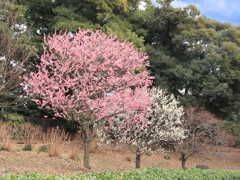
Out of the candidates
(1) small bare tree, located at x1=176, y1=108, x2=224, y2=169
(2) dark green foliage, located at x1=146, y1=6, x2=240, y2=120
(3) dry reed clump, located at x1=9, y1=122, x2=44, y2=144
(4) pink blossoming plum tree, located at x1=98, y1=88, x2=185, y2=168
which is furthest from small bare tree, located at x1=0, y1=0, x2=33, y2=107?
(2) dark green foliage, located at x1=146, y1=6, x2=240, y2=120

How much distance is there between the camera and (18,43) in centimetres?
1164

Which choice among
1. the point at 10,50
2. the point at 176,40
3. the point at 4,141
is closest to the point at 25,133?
the point at 4,141

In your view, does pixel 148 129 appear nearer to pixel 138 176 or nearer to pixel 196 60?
pixel 138 176

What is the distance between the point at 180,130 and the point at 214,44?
1049cm

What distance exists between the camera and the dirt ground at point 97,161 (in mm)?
8867

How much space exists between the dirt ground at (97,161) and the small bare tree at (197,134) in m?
1.26

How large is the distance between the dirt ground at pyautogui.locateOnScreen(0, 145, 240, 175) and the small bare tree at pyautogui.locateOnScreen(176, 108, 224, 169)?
4.12 ft

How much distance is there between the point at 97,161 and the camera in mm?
13570

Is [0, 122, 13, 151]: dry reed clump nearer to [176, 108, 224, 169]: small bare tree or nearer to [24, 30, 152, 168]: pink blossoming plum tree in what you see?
[24, 30, 152, 168]: pink blossoming plum tree

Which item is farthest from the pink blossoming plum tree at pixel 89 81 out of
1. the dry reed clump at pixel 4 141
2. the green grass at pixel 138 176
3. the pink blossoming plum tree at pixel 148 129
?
the dry reed clump at pixel 4 141

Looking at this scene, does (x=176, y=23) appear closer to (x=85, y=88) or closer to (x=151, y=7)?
(x=151, y=7)

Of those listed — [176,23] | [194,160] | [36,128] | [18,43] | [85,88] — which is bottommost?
[194,160]

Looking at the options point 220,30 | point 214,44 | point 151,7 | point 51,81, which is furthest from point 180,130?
point 220,30

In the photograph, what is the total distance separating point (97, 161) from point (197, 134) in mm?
4759
